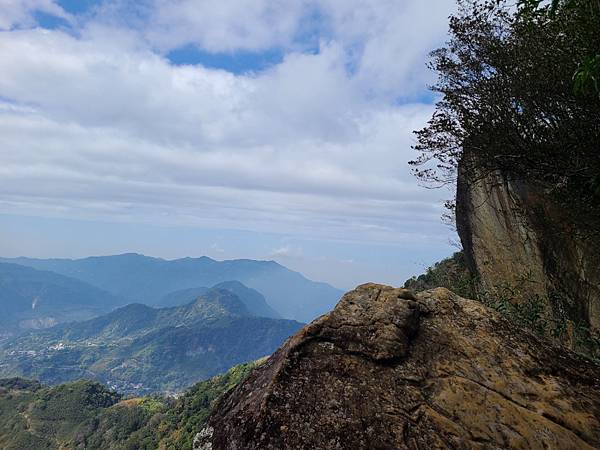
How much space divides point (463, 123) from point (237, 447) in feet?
40.2

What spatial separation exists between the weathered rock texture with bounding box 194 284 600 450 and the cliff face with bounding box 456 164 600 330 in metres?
5.82

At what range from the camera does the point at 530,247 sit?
1373 centimetres

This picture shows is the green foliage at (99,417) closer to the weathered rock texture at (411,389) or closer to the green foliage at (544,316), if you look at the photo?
the green foliage at (544,316)

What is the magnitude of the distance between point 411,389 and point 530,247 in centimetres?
942

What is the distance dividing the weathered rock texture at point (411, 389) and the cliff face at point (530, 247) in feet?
19.1

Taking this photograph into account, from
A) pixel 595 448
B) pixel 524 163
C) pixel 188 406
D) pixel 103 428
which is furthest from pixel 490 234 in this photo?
pixel 103 428

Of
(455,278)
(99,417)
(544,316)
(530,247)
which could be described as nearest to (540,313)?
(544,316)

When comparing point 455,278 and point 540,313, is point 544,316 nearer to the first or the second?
point 540,313

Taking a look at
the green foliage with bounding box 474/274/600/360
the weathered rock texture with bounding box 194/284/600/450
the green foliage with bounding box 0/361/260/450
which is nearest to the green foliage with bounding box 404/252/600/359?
the green foliage with bounding box 474/274/600/360

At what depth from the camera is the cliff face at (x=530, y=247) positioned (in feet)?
40.1

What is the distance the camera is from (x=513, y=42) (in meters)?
12.4

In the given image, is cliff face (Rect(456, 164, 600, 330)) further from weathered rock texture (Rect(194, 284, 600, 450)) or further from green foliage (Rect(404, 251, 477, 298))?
weathered rock texture (Rect(194, 284, 600, 450))

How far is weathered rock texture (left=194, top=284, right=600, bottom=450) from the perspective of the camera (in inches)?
234

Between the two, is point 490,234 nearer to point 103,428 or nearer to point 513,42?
point 513,42
